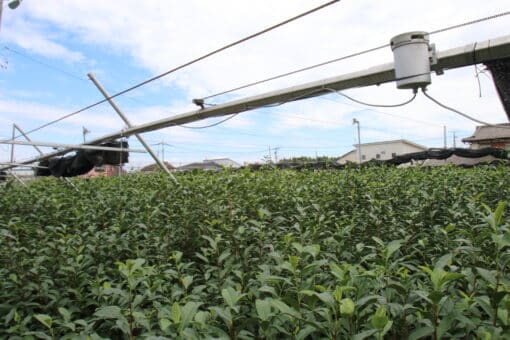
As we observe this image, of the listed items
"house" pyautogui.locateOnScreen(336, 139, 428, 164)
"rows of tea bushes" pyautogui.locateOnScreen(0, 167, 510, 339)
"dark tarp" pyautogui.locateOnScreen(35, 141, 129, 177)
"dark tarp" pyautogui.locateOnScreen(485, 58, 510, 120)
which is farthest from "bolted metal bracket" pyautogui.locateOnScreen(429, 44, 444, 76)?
"house" pyautogui.locateOnScreen(336, 139, 428, 164)

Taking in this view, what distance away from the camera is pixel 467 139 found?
19.0 metres

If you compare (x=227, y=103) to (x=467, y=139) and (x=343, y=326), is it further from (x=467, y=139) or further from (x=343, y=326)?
(x=467, y=139)

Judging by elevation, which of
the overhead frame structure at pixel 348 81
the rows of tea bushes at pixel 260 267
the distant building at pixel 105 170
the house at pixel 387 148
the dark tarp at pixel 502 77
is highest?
the house at pixel 387 148

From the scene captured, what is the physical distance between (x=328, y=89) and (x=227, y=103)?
1.21 metres

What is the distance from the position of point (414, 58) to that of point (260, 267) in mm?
1723

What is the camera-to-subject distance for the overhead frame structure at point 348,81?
90.2 inches

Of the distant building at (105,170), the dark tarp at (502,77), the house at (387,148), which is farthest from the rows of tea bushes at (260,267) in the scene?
the house at (387,148)

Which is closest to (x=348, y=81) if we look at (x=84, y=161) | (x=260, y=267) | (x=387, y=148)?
(x=260, y=267)

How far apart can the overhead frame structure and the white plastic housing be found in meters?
0.16

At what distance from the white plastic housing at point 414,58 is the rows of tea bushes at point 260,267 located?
91cm

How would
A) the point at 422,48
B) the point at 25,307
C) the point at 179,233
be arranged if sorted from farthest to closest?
the point at 179,233 < the point at 422,48 < the point at 25,307

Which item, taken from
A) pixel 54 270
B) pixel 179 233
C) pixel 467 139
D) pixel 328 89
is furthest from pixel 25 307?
pixel 467 139

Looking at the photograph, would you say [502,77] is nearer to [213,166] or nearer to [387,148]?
[213,166]

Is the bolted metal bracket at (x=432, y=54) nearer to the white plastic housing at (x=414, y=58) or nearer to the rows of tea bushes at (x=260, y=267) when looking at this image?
the white plastic housing at (x=414, y=58)
